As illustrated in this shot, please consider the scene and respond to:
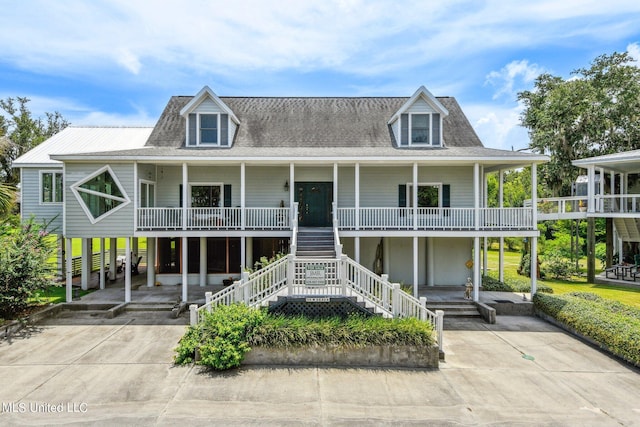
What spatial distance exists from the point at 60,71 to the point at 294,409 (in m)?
27.4

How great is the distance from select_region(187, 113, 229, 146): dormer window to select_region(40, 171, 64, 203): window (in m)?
6.15

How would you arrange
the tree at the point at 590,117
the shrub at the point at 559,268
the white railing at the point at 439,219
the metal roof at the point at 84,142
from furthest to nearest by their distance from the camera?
the tree at the point at 590,117, the shrub at the point at 559,268, the metal roof at the point at 84,142, the white railing at the point at 439,219

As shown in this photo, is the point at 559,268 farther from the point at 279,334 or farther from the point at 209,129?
the point at 209,129

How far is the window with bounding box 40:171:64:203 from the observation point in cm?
1530

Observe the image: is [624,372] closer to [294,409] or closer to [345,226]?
[294,409]

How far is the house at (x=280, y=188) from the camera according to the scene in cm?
1354

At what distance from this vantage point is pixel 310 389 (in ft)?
24.3

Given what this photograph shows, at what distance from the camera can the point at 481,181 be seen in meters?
16.8

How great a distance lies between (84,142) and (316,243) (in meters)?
13.7

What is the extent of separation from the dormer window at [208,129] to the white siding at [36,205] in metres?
6.37

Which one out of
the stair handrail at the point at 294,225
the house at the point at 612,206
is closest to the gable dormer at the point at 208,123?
the stair handrail at the point at 294,225

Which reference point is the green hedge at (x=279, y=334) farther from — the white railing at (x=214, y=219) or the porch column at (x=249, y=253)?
the porch column at (x=249, y=253)

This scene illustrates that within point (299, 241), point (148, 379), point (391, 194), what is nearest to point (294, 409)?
point (148, 379)

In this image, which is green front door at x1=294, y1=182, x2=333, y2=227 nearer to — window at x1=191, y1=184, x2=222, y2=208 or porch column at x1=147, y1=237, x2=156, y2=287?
window at x1=191, y1=184, x2=222, y2=208
